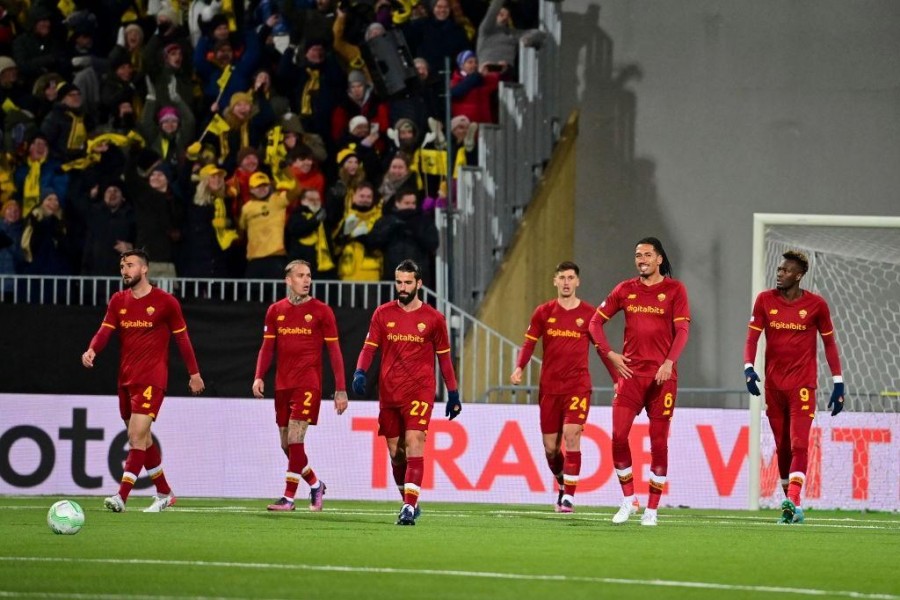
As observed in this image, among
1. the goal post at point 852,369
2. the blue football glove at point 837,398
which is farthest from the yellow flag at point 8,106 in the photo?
the blue football glove at point 837,398

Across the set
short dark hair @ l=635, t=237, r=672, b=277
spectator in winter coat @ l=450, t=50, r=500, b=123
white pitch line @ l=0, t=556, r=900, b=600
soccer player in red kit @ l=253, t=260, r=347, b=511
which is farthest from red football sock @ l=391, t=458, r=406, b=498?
spectator in winter coat @ l=450, t=50, r=500, b=123

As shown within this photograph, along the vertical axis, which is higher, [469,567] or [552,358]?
[552,358]

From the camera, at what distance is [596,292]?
2052 centimetres

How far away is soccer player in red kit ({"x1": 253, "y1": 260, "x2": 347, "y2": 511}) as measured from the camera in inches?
571

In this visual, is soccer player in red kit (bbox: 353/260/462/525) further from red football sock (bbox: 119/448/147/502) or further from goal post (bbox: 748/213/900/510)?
goal post (bbox: 748/213/900/510)

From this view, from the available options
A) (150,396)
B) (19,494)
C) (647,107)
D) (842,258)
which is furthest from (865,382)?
(19,494)

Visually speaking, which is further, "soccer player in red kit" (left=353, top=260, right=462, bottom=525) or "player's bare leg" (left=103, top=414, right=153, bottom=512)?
"player's bare leg" (left=103, top=414, right=153, bottom=512)

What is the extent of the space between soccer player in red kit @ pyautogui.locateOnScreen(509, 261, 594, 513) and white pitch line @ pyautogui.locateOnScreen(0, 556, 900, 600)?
613cm

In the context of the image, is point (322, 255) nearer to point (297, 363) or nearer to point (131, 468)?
point (297, 363)

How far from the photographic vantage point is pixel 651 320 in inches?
507

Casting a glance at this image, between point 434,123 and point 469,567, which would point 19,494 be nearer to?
point 434,123

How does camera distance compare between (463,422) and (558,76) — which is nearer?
(463,422)

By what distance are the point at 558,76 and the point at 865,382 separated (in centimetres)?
565

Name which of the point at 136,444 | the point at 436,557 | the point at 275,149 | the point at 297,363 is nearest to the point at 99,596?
the point at 436,557
